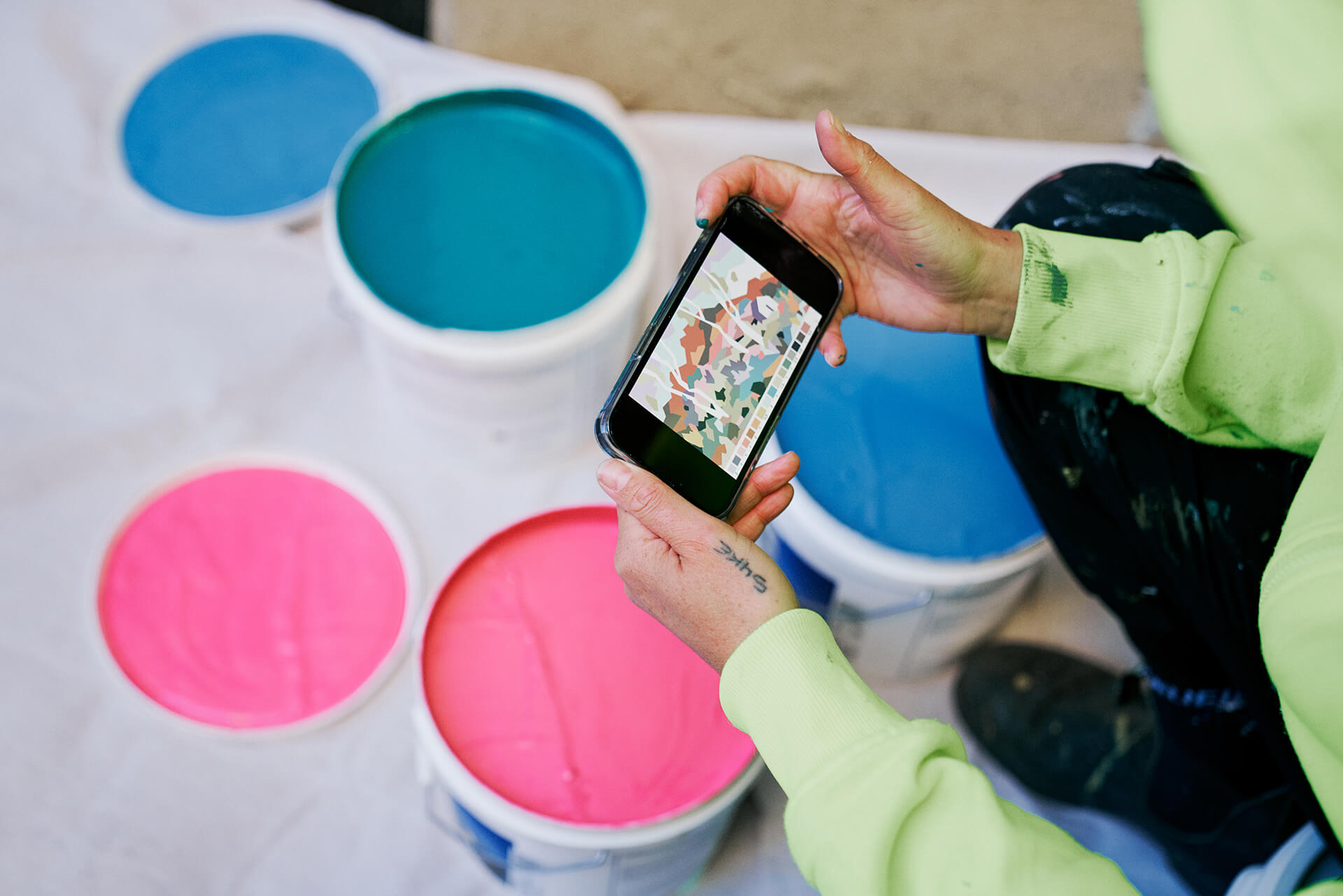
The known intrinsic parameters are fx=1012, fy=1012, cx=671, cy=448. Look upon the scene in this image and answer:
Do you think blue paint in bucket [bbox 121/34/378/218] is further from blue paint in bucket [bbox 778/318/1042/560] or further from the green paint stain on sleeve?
the green paint stain on sleeve

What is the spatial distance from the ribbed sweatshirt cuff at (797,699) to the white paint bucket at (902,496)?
11.2 inches

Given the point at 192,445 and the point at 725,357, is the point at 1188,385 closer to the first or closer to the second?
the point at 725,357

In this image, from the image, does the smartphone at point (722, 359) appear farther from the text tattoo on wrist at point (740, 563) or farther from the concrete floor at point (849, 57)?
the concrete floor at point (849, 57)

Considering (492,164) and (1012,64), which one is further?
(1012,64)

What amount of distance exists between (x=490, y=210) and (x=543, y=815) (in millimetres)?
518

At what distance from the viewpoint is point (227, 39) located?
3.83 ft

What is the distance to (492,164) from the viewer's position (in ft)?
3.07

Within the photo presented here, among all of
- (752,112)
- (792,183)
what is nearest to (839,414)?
(792,183)

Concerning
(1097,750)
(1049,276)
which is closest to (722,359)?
(1049,276)

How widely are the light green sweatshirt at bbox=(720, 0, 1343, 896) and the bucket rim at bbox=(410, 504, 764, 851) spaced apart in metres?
0.22

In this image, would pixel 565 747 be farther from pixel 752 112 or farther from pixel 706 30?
pixel 706 30

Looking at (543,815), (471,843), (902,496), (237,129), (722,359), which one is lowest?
(471,843)

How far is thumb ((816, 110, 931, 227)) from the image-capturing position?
1.98 feet

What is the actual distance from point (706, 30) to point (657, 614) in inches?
38.3
